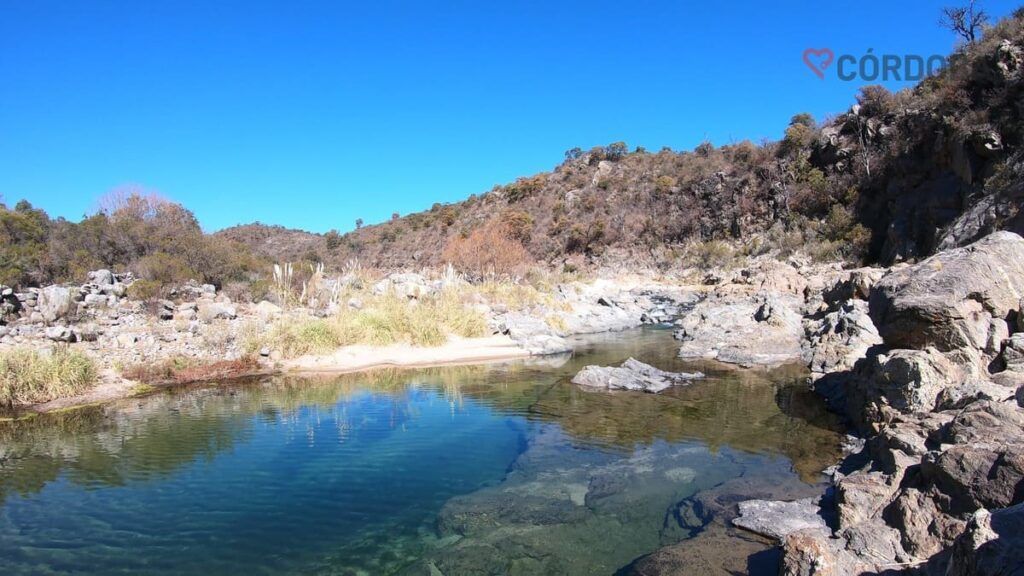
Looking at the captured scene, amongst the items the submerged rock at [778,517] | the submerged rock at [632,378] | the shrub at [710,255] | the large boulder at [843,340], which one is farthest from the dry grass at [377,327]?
the shrub at [710,255]

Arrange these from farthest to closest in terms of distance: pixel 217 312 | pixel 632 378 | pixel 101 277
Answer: pixel 101 277 < pixel 217 312 < pixel 632 378

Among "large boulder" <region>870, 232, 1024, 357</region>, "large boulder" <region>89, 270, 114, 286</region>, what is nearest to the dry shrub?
"large boulder" <region>89, 270, 114, 286</region>

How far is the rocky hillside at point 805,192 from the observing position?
72.3 ft

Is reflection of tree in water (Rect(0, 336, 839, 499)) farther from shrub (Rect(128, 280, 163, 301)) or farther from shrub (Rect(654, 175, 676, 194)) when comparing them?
shrub (Rect(654, 175, 676, 194))

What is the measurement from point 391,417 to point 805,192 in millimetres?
35774

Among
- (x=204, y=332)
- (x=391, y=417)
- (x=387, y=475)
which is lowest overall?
(x=387, y=475)

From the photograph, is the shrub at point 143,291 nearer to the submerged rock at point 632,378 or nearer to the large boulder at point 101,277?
the large boulder at point 101,277

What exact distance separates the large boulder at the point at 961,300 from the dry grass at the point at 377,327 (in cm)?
1243

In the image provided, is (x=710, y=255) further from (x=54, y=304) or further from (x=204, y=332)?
(x=54, y=304)

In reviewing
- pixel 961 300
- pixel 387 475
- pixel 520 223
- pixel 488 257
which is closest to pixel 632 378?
pixel 961 300

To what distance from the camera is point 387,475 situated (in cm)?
746

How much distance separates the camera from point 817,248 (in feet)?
106

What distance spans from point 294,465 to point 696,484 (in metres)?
5.32

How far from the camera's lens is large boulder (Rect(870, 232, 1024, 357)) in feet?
23.1
